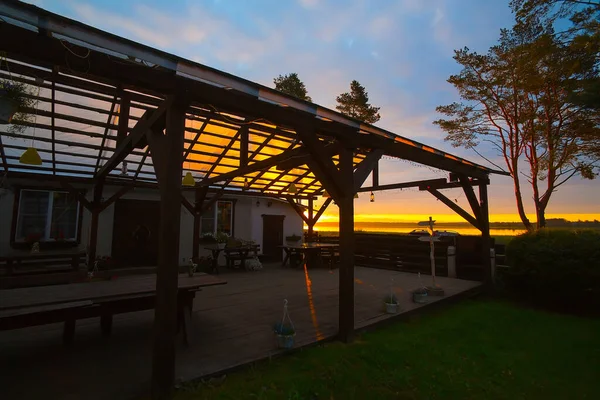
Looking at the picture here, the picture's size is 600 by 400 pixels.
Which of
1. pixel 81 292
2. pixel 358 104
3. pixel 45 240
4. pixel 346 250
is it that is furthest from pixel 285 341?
pixel 358 104

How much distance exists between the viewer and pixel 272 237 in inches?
515

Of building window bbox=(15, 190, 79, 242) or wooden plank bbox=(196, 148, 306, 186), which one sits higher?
wooden plank bbox=(196, 148, 306, 186)

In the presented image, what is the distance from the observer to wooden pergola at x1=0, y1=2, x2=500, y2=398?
7.84ft

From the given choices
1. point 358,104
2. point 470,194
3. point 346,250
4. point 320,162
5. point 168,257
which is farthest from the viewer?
point 358,104

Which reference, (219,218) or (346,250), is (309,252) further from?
(346,250)

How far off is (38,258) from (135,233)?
2.78 metres

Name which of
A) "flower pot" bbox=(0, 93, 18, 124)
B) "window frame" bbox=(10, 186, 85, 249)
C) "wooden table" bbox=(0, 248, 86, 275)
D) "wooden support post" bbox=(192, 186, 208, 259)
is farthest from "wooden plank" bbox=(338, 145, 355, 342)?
"window frame" bbox=(10, 186, 85, 249)

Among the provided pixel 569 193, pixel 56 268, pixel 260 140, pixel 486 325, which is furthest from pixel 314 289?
pixel 569 193

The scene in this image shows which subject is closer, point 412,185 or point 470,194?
point 470,194

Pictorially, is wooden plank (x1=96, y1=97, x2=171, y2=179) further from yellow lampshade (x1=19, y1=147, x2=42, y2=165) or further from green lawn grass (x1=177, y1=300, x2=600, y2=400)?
green lawn grass (x1=177, y1=300, x2=600, y2=400)

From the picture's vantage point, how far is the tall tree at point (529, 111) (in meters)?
9.41

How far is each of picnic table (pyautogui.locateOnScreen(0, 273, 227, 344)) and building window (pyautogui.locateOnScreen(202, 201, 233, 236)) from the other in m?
7.09

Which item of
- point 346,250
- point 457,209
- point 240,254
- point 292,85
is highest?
point 292,85

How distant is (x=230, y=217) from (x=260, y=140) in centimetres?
491
